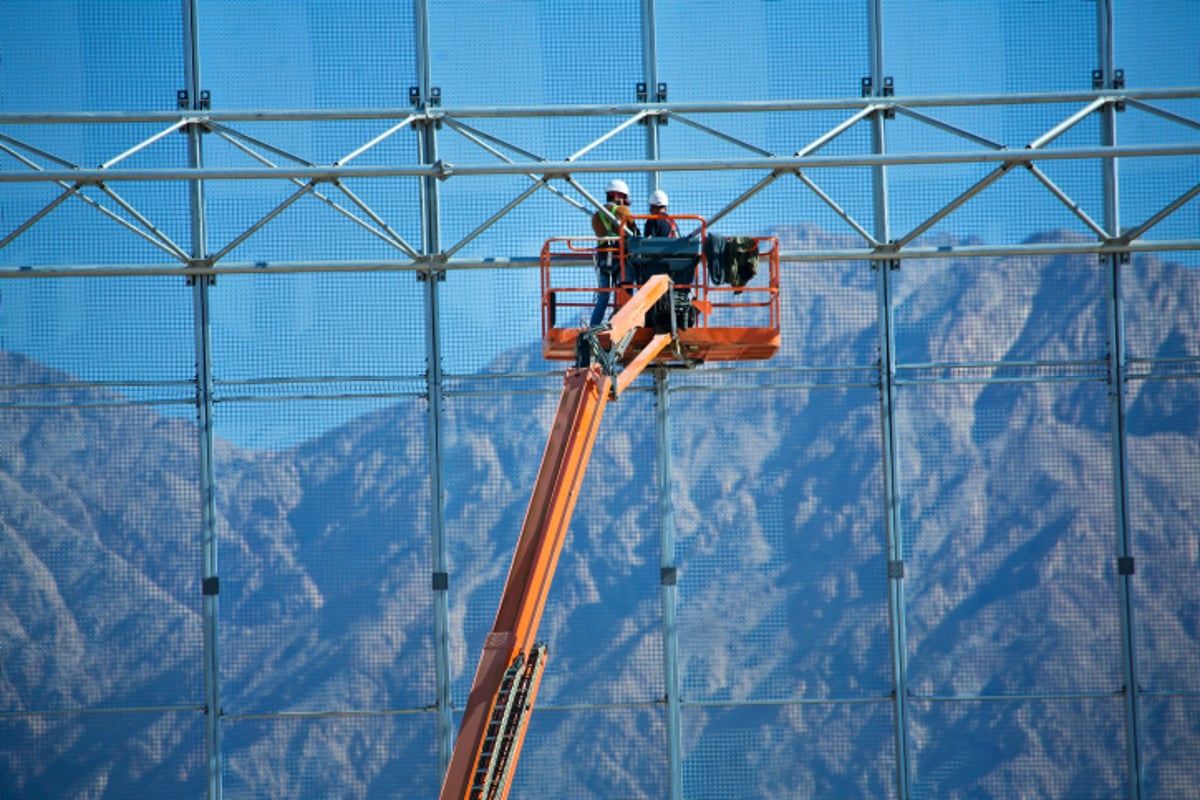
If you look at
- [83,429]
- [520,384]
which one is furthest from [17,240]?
[520,384]

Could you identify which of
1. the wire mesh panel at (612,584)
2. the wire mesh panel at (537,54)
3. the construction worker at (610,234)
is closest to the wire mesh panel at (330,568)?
the wire mesh panel at (612,584)

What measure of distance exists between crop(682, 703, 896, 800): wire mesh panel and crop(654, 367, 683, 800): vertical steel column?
0.53 ft

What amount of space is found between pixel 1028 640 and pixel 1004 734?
3.99ft

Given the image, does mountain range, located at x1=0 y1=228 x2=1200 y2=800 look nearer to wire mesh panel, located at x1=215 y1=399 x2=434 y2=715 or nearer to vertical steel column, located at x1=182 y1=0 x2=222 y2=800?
wire mesh panel, located at x1=215 y1=399 x2=434 y2=715

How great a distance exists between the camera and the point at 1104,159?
17.9 metres

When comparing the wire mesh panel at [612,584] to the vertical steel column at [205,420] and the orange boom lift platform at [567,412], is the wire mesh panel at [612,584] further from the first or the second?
the vertical steel column at [205,420]

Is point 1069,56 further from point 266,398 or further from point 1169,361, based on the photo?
point 266,398

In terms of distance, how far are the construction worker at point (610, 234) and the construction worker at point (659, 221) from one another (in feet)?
0.67

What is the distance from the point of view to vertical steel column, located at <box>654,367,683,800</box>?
17.4 meters

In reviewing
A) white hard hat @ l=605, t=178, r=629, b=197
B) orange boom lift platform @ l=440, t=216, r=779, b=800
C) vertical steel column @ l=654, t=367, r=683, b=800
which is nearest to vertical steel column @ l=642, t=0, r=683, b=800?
vertical steel column @ l=654, t=367, r=683, b=800

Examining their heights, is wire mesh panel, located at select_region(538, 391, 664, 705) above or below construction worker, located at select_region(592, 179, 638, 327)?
below

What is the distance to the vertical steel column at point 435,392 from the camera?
684 inches

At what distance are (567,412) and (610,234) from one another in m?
4.21

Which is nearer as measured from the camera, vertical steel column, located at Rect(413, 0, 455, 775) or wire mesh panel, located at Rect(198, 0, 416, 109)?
vertical steel column, located at Rect(413, 0, 455, 775)
